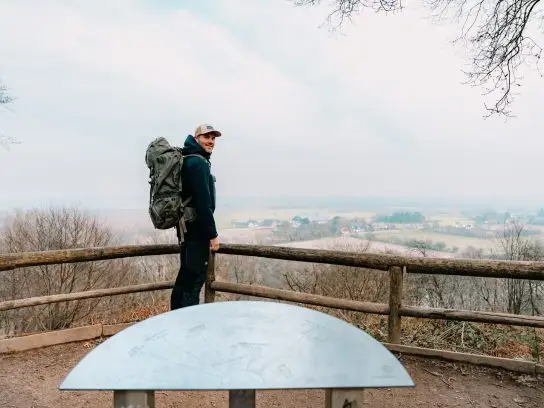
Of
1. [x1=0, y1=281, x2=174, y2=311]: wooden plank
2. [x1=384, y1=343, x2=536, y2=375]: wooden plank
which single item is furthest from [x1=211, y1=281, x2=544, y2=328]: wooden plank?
[x1=0, y1=281, x2=174, y2=311]: wooden plank

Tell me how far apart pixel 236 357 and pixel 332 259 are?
102 inches

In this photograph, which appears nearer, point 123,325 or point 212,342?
point 212,342

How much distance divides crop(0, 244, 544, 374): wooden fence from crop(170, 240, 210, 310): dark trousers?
614mm

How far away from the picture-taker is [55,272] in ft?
39.7

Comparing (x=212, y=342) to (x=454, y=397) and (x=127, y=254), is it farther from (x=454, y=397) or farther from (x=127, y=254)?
(x=127, y=254)

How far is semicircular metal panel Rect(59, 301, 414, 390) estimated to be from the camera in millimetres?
1516

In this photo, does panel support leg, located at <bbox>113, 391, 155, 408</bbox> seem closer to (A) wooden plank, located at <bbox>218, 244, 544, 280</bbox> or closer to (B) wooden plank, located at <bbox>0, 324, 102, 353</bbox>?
(A) wooden plank, located at <bbox>218, 244, 544, 280</bbox>

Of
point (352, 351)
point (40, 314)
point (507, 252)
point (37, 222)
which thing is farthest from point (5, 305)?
point (37, 222)

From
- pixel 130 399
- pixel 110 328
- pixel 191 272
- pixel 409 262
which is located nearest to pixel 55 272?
pixel 110 328

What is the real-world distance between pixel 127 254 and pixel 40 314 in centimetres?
876

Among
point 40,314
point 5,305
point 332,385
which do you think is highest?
point 332,385

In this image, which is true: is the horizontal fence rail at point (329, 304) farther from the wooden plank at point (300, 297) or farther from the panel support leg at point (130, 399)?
the panel support leg at point (130, 399)

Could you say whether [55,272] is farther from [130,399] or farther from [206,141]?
[130,399]

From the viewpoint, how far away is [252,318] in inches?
75.9
